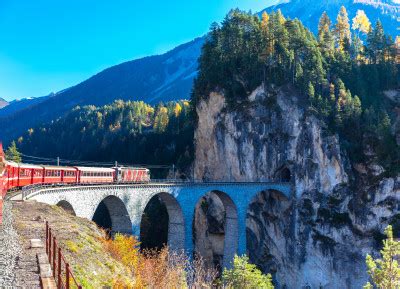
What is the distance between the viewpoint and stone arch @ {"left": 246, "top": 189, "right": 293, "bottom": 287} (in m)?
57.3

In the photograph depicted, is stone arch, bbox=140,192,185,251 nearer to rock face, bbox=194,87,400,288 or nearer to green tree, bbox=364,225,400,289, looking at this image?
rock face, bbox=194,87,400,288

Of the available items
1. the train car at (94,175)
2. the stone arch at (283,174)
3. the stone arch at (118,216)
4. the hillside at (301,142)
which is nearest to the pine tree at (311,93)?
the hillside at (301,142)

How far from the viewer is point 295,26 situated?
67.9m

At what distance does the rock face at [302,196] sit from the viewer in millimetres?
52875

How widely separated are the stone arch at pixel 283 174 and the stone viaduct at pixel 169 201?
401 centimetres

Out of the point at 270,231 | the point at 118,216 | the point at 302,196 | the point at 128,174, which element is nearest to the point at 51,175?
the point at 118,216

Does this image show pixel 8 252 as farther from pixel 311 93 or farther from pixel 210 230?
pixel 210 230

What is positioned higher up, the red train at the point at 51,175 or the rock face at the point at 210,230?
the red train at the point at 51,175

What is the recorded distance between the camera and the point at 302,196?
56188 mm

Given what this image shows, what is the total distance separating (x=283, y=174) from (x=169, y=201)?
25.7 meters

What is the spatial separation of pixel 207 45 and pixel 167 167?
110 ft

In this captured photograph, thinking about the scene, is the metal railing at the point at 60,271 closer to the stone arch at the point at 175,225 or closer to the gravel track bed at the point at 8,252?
the gravel track bed at the point at 8,252

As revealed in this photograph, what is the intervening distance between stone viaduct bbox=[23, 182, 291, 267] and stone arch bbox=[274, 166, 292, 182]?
158 inches

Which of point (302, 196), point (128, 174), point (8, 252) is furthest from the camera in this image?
point (302, 196)
